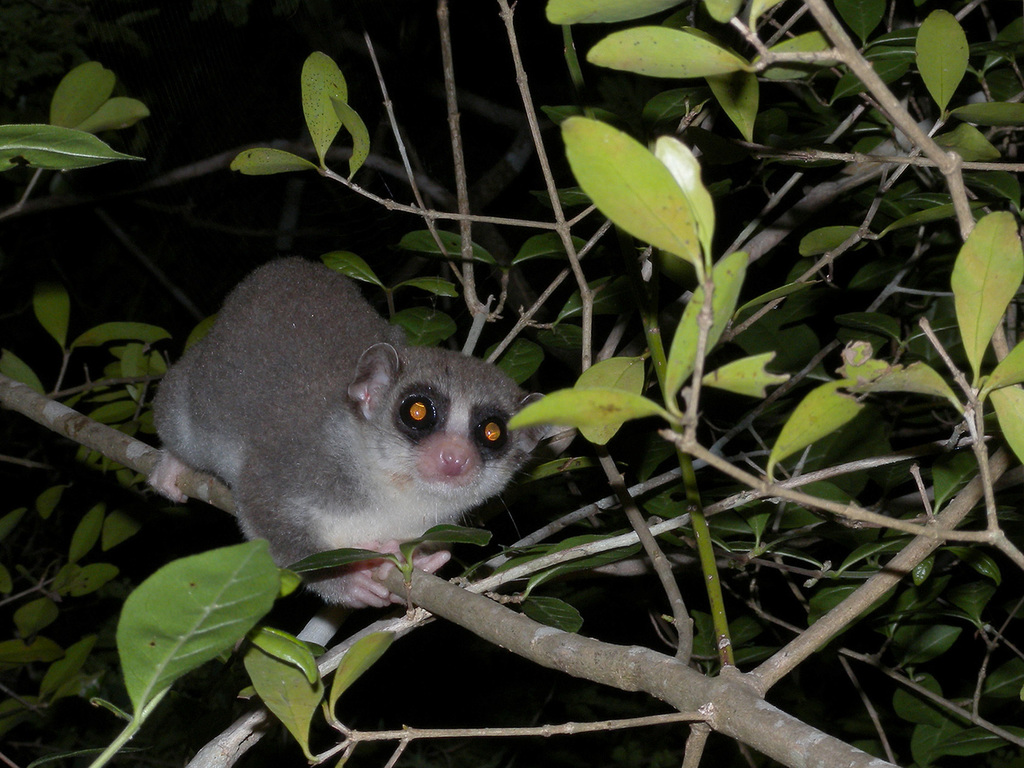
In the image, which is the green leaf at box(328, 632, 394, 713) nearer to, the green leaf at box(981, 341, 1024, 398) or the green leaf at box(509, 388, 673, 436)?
the green leaf at box(509, 388, 673, 436)

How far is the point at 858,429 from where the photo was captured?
282 centimetres

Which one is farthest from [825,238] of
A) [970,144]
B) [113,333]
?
[113,333]

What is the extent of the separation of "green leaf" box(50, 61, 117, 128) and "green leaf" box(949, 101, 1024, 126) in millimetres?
2574

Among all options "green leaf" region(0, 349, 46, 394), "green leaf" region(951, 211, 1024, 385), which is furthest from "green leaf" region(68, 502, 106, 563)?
"green leaf" region(951, 211, 1024, 385)

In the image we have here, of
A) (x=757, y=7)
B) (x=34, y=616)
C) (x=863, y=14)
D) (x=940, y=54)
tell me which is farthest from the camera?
(x=34, y=616)

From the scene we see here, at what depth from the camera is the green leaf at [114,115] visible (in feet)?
9.18

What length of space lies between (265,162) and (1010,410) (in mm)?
1893

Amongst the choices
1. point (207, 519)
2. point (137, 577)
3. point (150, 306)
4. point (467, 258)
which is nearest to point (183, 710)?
point (207, 519)

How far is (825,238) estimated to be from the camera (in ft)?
7.45

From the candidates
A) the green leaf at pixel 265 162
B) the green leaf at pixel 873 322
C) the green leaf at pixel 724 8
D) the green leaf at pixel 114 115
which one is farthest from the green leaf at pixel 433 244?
the green leaf at pixel 724 8

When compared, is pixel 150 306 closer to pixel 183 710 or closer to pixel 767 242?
pixel 183 710

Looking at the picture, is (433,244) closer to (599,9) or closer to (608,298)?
(608,298)

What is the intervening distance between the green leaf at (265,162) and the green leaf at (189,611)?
153 centimetres

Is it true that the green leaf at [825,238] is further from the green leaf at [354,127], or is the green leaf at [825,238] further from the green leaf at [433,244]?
the green leaf at [354,127]
